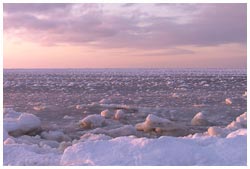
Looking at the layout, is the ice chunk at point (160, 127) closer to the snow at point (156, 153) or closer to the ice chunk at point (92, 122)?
the ice chunk at point (92, 122)

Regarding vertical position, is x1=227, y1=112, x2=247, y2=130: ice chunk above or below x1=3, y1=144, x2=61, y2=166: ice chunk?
below

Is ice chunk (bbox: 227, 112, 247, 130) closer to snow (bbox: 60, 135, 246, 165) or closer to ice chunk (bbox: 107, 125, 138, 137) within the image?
ice chunk (bbox: 107, 125, 138, 137)

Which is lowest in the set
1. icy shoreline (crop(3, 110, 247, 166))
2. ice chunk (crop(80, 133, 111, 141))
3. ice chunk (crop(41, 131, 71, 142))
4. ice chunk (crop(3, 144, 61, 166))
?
ice chunk (crop(41, 131, 71, 142))

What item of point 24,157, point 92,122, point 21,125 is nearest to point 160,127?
point 92,122

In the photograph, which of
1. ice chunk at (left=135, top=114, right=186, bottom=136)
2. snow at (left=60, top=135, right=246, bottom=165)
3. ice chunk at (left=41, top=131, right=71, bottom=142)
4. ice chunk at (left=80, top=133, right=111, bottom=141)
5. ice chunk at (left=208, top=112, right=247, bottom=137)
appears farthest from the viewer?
ice chunk at (left=135, top=114, right=186, bottom=136)

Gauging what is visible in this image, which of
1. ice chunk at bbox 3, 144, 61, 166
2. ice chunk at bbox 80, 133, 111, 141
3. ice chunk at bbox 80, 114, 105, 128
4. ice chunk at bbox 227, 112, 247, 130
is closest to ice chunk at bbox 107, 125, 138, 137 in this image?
ice chunk at bbox 80, 133, 111, 141

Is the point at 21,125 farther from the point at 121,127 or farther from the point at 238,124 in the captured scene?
the point at 238,124

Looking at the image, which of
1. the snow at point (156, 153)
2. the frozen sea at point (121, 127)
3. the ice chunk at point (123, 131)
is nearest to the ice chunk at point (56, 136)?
the frozen sea at point (121, 127)

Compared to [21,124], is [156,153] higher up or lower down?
higher up

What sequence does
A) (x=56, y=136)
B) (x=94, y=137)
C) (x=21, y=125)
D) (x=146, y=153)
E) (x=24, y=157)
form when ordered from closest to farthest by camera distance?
(x=146, y=153), (x=24, y=157), (x=94, y=137), (x=56, y=136), (x=21, y=125)

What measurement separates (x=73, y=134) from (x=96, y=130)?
1.93 ft

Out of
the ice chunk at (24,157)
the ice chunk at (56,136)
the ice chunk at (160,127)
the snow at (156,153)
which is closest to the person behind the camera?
the snow at (156,153)

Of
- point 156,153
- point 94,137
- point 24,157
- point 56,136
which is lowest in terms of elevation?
point 56,136

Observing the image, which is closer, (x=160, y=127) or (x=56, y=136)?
(x=56, y=136)
